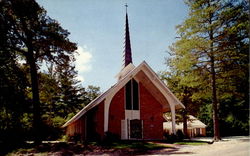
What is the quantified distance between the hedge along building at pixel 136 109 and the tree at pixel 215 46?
117 inches

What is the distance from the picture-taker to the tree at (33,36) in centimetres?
1417

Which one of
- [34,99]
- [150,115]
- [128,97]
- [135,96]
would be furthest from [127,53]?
[34,99]

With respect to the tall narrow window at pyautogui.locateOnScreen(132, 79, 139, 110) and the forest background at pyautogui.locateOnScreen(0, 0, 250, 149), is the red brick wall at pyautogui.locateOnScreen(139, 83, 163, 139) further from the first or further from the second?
the forest background at pyautogui.locateOnScreen(0, 0, 250, 149)

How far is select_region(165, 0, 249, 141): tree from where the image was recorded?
16.1 meters

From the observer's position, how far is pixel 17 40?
49.3 ft

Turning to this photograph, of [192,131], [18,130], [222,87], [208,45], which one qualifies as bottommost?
[192,131]

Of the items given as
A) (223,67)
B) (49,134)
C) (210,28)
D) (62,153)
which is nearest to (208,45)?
(210,28)

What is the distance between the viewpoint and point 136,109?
20281mm

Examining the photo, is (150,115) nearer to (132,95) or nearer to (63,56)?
(132,95)

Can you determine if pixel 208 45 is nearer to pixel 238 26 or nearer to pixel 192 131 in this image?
pixel 238 26

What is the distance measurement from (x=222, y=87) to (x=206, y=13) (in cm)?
Result: 651

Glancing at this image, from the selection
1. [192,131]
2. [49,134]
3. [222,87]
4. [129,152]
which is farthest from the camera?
[192,131]

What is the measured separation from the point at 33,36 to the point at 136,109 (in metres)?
11.1

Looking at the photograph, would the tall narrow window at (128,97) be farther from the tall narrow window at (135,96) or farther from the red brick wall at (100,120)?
the red brick wall at (100,120)
